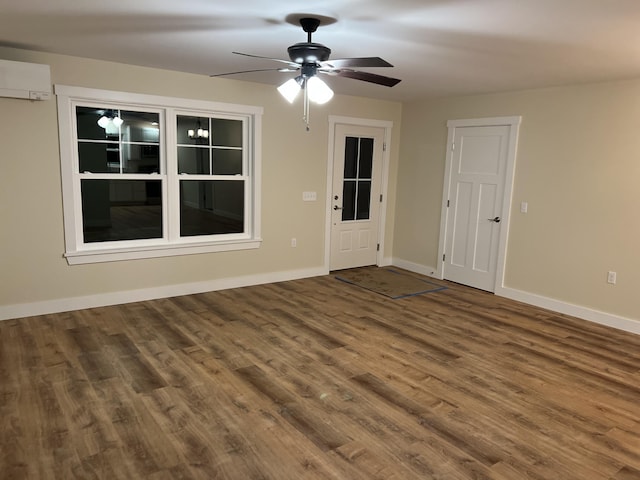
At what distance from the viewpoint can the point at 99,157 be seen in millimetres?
4555

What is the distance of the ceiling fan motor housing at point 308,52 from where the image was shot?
292cm

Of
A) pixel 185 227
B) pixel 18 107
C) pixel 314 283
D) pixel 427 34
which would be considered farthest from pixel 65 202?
pixel 427 34

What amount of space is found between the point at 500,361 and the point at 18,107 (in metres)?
4.67

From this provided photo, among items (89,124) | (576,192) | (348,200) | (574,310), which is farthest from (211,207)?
(574,310)

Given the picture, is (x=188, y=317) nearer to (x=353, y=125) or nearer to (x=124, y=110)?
(x=124, y=110)

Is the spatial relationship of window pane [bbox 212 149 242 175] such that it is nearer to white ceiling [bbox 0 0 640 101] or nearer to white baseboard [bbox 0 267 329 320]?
white ceiling [bbox 0 0 640 101]

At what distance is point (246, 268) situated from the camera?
560 centimetres

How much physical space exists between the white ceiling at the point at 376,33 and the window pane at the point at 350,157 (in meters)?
1.81

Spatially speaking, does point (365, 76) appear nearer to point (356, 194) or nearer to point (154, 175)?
point (154, 175)

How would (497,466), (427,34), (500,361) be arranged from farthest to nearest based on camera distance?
(500,361)
(427,34)
(497,466)

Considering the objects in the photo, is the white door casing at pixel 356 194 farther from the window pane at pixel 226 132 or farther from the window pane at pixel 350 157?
the window pane at pixel 226 132

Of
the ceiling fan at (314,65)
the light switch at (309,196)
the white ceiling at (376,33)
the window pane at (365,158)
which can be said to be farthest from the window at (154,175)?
the ceiling fan at (314,65)

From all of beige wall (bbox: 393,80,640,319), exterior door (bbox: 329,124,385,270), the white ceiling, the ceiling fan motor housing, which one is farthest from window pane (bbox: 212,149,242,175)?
beige wall (bbox: 393,80,640,319)

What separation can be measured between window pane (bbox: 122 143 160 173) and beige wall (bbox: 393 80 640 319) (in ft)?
12.2
